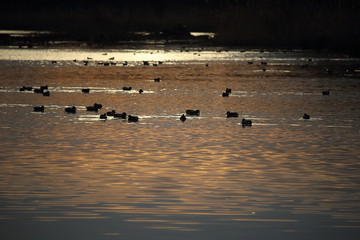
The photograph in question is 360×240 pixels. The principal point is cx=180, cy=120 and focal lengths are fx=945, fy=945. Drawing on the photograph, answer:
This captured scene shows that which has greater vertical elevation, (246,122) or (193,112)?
(193,112)

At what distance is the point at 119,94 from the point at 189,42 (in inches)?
2591

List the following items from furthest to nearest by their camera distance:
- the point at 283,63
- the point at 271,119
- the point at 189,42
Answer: the point at 189,42, the point at 283,63, the point at 271,119

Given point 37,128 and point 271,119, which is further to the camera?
point 271,119

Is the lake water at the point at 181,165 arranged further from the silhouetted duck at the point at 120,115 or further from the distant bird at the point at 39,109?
the distant bird at the point at 39,109

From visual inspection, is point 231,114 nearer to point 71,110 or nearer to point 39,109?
point 71,110

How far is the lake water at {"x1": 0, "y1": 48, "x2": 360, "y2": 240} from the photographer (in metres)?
14.9

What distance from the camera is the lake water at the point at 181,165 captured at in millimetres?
14875

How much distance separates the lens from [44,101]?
38094 mm

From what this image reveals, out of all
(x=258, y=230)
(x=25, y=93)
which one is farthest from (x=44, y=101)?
(x=258, y=230)

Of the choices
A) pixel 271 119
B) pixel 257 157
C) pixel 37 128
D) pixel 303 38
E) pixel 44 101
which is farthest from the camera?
pixel 303 38

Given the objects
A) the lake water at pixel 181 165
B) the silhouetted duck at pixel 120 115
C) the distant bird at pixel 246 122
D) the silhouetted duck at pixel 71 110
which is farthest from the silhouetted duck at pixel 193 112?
the silhouetted duck at pixel 71 110

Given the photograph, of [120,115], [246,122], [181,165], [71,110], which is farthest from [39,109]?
[181,165]

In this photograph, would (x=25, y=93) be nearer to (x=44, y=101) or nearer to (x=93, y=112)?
(x=44, y=101)

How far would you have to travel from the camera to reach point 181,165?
20.8 meters
